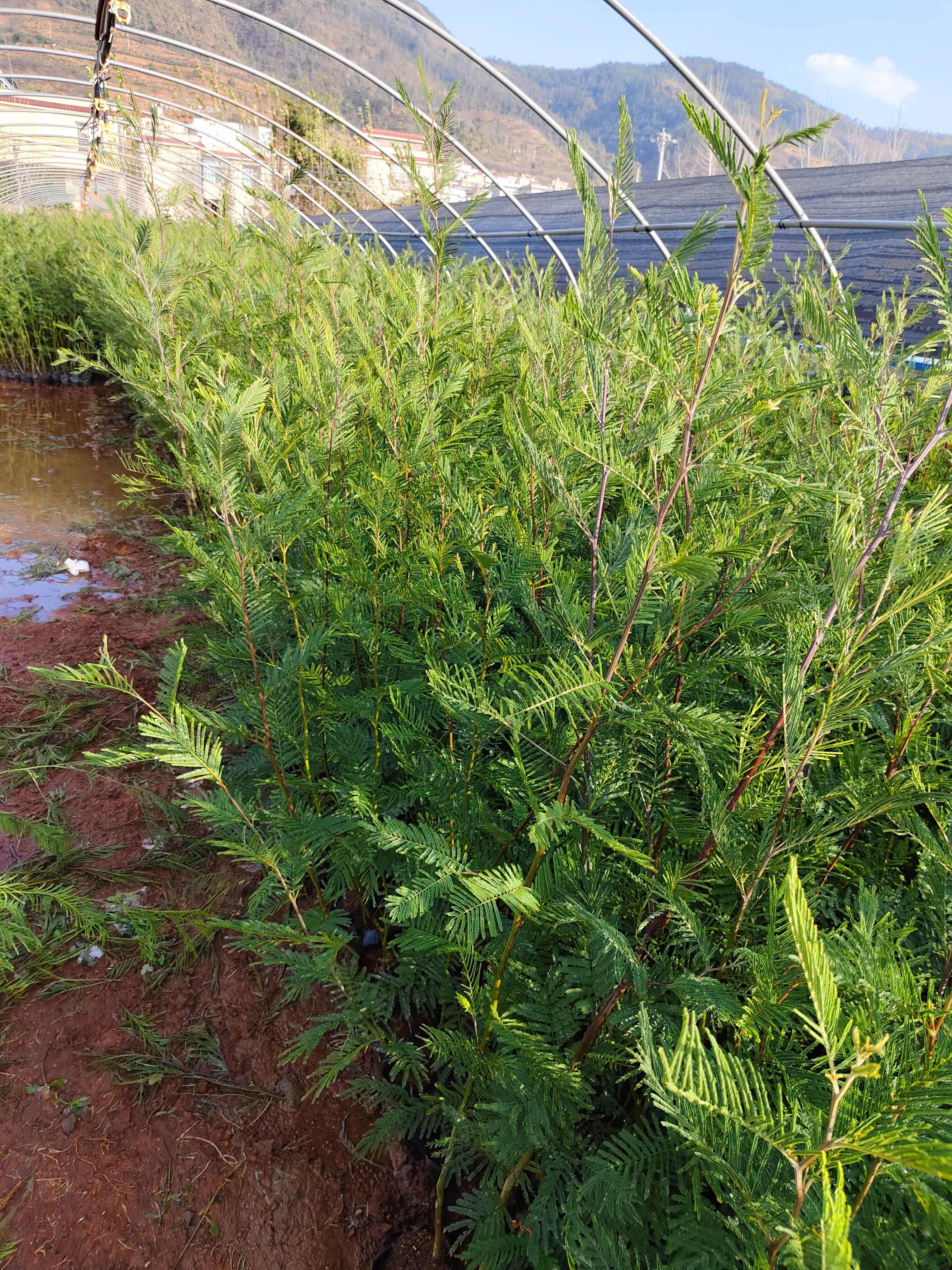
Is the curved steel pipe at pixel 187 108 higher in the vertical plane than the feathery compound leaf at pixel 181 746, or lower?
higher

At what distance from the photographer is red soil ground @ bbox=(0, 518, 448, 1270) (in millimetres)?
1388

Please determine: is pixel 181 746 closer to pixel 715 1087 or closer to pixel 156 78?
pixel 715 1087

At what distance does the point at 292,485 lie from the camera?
1985 millimetres

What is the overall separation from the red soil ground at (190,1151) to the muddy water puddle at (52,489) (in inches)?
106

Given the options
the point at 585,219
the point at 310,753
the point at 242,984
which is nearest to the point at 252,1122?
the point at 242,984

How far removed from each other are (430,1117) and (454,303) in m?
3.15

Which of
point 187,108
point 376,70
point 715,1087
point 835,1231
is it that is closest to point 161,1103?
point 715,1087

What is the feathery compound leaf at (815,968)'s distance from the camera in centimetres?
49

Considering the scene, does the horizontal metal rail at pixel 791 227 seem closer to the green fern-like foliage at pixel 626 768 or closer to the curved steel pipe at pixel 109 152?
the green fern-like foliage at pixel 626 768

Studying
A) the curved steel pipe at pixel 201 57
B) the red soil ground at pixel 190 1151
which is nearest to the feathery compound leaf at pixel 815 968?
the red soil ground at pixel 190 1151

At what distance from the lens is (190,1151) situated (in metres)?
1.54

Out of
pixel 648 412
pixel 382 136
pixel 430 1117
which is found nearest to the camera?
pixel 430 1117

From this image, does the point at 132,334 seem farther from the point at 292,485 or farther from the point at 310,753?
the point at 310,753

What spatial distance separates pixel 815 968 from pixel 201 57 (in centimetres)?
1091
